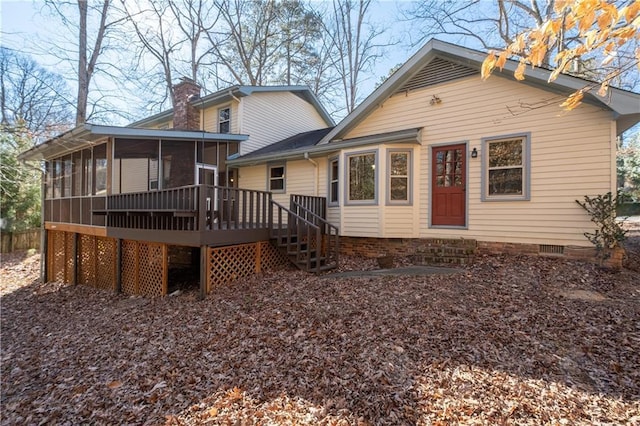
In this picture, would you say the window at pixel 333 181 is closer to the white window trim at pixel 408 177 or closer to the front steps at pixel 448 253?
the white window trim at pixel 408 177

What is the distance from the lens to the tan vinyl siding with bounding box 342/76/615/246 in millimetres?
6371

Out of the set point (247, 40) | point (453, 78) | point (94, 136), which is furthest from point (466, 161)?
point (247, 40)

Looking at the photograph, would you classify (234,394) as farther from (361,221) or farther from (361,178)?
(361,178)

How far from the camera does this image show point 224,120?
1246 centimetres

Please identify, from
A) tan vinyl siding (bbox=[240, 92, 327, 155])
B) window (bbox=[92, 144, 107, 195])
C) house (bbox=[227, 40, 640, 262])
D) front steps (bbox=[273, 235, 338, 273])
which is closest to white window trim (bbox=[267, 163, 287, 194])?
tan vinyl siding (bbox=[240, 92, 327, 155])

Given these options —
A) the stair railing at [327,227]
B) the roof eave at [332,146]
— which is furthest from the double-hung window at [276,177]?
the stair railing at [327,227]

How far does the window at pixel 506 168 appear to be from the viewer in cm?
Answer: 707

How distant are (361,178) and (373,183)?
0.42 metres

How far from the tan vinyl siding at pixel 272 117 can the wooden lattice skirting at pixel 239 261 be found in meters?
5.36

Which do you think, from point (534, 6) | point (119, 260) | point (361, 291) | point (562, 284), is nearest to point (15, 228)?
point (119, 260)

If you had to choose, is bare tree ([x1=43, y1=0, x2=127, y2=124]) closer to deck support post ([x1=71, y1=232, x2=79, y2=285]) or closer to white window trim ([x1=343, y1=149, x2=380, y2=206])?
deck support post ([x1=71, y1=232, x2=79, y2=285])

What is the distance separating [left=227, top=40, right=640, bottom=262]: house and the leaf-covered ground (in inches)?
44.7

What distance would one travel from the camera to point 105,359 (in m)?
4.55

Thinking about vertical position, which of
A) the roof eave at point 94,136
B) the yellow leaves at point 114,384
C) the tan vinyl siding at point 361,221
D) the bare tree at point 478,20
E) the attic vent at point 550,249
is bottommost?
the yellow leaves at point 114,384
